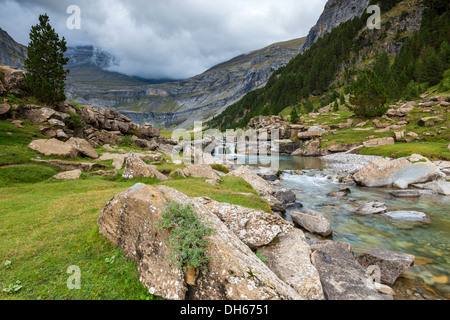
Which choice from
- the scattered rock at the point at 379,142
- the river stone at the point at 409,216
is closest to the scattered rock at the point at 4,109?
the river stone at the point at 409,216

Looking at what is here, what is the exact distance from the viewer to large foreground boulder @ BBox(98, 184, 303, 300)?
496 cm

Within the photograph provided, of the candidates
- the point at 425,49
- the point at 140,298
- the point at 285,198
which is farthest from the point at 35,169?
the point at 425,49

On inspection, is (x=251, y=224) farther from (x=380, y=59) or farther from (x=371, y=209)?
(x=380, y=59)

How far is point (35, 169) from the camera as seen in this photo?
57.4 feet

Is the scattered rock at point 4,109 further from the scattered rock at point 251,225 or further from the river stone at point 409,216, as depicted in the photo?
the river stone at point 409,216

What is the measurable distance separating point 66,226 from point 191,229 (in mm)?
6059

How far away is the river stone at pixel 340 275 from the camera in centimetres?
677

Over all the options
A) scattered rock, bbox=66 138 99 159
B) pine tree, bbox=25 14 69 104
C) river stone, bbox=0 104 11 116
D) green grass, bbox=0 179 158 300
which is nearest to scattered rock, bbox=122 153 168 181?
green grass, bbox=0 179 158 300

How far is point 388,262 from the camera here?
8594 mm

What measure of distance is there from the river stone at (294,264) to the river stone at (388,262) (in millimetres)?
3066

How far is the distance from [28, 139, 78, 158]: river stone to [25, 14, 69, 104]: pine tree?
16.3 metres

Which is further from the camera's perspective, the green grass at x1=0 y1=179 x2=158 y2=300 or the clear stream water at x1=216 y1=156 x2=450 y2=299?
the clear stream water at x1=216 y1=156 x2=450 y2=299

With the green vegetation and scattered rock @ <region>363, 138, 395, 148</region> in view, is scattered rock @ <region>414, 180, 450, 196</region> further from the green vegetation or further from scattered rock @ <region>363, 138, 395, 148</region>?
the green vegetation
